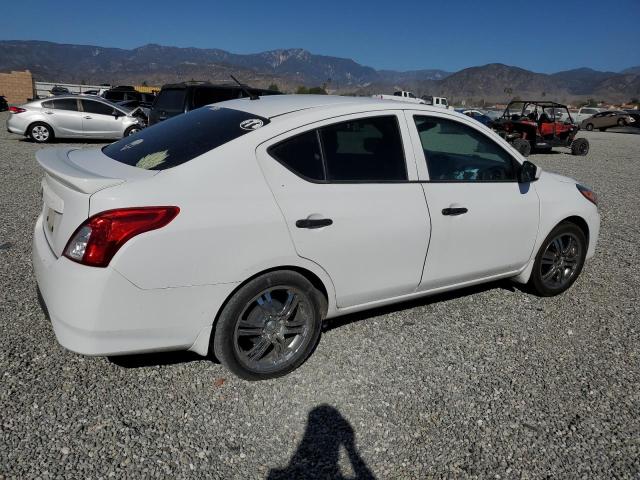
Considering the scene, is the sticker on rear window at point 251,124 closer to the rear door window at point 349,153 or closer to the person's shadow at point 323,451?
the rear door window at point 349,153

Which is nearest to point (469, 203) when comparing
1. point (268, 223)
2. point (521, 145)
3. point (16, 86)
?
point (268, 223)

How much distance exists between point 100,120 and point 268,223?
14449 mm

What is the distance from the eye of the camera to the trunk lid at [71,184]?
2422 mm

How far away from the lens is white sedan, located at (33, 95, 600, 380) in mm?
2396

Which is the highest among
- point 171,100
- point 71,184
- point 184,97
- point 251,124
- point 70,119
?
point 251,124

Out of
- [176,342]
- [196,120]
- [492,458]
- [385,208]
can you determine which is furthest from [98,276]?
[492,458]

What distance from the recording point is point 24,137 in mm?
15688

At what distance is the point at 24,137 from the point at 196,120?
50.2ft

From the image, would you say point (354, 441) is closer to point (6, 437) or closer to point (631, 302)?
point (6, 437)

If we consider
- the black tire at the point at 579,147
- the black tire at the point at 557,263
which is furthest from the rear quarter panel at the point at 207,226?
the black tire at the point at 579,147

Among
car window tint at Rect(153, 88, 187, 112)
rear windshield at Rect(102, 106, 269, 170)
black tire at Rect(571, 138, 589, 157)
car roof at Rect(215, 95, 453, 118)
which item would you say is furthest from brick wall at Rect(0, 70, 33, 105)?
car roof at Rect(215, 95, 453, 118)

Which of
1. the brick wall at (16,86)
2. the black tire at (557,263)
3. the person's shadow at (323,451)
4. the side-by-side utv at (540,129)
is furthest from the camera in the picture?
the brick wall at (16,86)

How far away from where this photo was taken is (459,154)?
3.83m

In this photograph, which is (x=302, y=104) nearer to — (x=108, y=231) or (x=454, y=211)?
(x=454, y=211)
